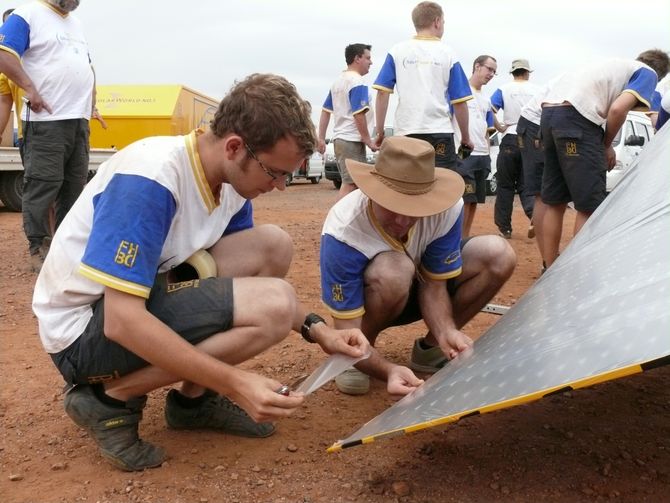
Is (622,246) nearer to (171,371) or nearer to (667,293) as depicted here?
(667,293)

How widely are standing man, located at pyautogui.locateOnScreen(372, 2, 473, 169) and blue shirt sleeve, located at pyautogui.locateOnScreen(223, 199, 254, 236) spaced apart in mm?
2427

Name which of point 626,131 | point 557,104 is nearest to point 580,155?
point 557,104

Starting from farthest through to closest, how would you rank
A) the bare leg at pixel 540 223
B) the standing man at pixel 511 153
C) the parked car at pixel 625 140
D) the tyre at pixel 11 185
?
1. the parked car at pixel 625 140
2. the tyre at pixel 11 185
3. the standing man at pixel 511 153
4. the bare leg at pixel 540 223

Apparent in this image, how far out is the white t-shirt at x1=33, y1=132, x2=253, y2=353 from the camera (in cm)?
155

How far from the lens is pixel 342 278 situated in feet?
7.33

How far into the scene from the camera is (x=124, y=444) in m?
1.83

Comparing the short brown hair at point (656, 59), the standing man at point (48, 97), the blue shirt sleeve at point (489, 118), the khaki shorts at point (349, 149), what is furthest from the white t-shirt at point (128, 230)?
the blue shirt sleeve at point (489, 118)

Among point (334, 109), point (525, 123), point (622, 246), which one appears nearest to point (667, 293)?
point (622, 246)

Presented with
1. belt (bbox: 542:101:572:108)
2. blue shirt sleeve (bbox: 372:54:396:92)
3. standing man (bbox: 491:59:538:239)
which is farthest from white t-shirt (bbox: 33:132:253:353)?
standing man (bbox: 491:59:538:239)

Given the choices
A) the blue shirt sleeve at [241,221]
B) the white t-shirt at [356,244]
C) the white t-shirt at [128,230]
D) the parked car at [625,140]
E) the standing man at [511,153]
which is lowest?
the parked car at [625,140]

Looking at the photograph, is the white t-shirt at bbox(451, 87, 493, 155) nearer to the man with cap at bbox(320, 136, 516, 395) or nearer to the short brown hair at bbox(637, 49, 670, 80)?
the short brown hair at bbox(637, 49, 670, 80)

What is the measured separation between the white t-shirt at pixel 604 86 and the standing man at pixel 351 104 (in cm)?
223

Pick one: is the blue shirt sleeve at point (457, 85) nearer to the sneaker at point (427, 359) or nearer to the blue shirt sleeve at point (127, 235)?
the sneaker at point (427, 359)

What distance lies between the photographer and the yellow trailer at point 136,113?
35.7 ft
